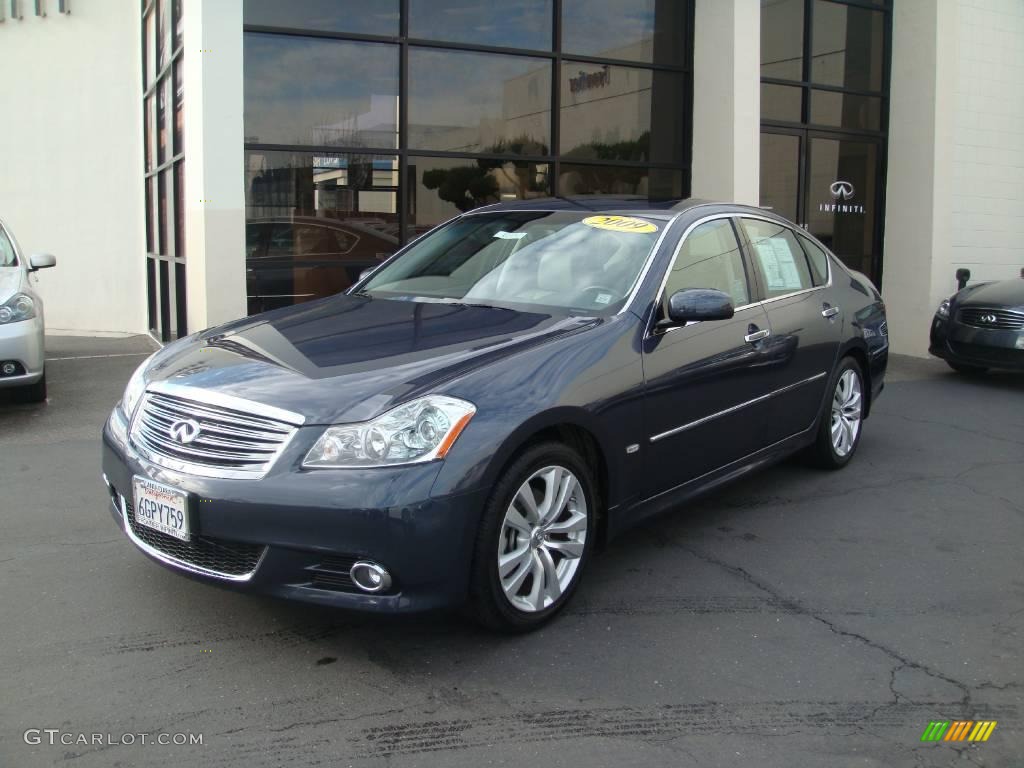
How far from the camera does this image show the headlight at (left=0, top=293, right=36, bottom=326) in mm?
7258

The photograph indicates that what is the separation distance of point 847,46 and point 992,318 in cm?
466

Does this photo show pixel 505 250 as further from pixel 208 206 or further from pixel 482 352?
pixel 208 206

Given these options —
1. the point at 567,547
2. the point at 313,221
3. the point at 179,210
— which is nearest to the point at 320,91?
the point at 313,221

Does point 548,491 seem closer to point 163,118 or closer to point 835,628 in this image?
point 835,628

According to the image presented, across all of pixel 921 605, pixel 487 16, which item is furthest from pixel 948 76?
pixel 921 605

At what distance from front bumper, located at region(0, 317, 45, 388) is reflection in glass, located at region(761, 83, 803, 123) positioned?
8332mm

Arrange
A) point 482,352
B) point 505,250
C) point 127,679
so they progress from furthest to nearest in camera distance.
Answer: point 505,250 < point 482,352 < point 127,679

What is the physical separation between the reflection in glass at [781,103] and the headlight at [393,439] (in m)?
9.63

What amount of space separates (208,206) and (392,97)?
2.32 meters

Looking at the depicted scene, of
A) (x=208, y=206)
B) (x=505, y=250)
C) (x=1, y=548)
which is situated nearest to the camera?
(x=1, y=548)

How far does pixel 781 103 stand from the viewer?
12078mm

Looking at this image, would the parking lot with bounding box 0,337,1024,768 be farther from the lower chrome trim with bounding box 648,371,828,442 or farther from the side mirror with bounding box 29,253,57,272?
the side mirror with bounding box 29,253,57,272

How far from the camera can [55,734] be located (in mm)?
3074

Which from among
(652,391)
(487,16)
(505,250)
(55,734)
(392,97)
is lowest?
(55,734)
